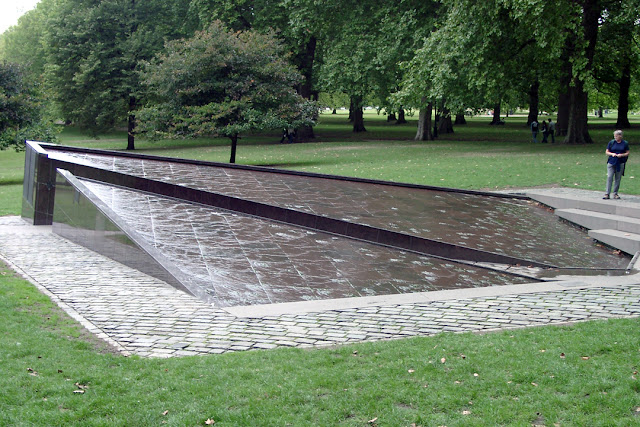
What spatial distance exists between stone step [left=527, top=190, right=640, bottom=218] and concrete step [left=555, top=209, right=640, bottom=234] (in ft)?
0.48

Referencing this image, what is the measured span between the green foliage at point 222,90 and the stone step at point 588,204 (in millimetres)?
11963

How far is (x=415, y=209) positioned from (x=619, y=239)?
391 centimetres

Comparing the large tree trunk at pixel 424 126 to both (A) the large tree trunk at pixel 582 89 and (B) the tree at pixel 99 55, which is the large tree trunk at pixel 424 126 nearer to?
(A) the large tree trunk at pixel 582 89

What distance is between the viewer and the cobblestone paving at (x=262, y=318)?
6.32m

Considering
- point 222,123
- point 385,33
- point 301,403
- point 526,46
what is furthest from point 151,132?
point 301,403

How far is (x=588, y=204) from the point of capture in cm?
1457

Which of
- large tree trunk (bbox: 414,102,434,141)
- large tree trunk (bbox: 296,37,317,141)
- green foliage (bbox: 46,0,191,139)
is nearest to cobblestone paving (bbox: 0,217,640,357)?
large tree trunk (bbox: 414,102,434,141)

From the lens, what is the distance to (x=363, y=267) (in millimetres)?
9672

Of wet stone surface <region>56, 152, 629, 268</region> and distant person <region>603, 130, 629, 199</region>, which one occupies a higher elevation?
distant person <region>603, 130, 629, 199</region>

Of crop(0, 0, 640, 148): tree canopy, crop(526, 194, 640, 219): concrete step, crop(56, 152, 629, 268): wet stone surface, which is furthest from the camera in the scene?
crop(0, 0, 640, 148): tree canopy

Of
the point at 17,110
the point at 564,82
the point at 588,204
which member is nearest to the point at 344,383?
the point at 588,204

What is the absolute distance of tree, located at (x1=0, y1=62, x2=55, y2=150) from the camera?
24.9 meters

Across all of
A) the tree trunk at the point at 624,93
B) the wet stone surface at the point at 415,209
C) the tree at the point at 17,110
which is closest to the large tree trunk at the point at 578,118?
the tree trunk at the point at 624,93

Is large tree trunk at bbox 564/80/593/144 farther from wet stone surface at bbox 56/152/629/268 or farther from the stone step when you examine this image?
wet stone surface at bbox 56/152/629/268
